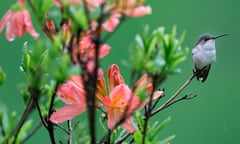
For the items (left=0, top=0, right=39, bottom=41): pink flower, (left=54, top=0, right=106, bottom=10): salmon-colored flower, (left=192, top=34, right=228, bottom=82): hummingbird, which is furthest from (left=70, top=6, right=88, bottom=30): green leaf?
(left=192, top=34, right=228, bottom=82): hummingbird

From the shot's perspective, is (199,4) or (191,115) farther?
(199,4)

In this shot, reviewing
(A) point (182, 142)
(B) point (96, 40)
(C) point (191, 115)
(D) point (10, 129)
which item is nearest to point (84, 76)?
(B) point (96, 40)

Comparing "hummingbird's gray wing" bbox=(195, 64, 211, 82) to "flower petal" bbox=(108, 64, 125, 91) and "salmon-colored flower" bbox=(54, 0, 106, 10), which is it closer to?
"flower petal" bbox=(108, 64, 125, 91)

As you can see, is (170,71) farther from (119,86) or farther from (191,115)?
(191,115)

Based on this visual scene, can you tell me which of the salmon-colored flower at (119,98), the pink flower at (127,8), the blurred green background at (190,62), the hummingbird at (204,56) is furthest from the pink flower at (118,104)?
the blurred green background at (190,62)

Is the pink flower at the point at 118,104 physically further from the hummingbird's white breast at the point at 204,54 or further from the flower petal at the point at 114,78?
the hummingbird's white breast at the point at 204,54

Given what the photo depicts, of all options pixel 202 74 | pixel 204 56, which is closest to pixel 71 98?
pixel 202 74

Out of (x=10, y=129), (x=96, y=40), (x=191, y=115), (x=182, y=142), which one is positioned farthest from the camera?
(x=191, y=115)
